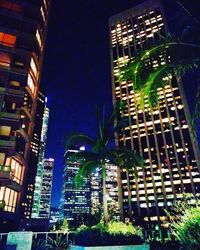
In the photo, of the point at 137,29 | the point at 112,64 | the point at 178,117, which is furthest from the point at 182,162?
the point at 137,29

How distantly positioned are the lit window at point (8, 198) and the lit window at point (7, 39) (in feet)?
57.0

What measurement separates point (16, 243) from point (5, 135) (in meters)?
18.6

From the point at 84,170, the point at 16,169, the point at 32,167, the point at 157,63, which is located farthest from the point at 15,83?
the point at 32,167

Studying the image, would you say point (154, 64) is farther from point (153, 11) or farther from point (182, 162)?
point (153, 11)

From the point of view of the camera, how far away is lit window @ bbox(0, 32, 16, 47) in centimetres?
2859

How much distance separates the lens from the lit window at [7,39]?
93.8ft

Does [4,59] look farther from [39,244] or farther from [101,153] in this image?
[39,244]

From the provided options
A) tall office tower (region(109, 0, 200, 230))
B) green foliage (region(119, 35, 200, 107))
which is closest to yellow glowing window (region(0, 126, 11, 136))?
green foliage (region(119, 35, 200, 107))

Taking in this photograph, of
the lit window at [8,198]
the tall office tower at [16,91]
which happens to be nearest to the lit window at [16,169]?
the tall office tower at [16,91]

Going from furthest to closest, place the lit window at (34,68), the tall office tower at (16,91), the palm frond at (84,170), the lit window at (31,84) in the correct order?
the lit window at (34,68)
the lit window at (31,84)
the tall office tower at (16,91)
the palm frond at (84,170)

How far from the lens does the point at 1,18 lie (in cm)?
2931

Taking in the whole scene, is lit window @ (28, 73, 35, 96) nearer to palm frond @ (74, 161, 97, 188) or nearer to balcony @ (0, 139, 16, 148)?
balcony @ (0, 139, 16, 148)

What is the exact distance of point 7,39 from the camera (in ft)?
94.8

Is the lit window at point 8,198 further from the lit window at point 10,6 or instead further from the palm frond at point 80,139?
the lit window at point 10,6
